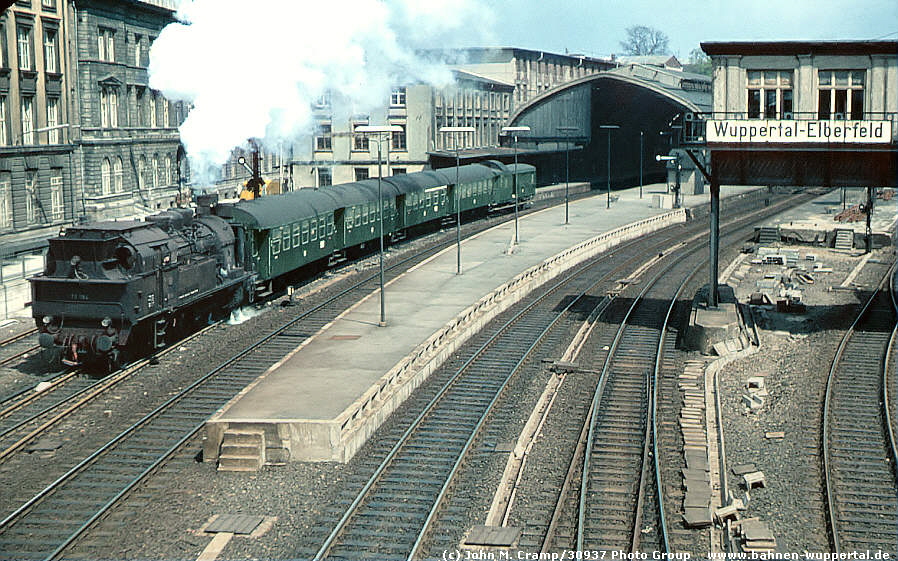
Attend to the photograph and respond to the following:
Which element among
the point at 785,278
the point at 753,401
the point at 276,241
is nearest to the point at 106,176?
the point at 276,241

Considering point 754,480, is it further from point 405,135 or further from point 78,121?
point 405,135

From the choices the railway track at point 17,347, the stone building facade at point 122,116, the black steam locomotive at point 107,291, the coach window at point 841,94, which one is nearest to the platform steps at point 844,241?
the coach window at point 841,94

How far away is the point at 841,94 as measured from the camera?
109ft

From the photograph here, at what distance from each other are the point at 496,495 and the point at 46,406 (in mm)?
12813

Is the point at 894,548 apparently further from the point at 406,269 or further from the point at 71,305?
the point at 406,269

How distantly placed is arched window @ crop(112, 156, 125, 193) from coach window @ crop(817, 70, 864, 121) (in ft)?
154

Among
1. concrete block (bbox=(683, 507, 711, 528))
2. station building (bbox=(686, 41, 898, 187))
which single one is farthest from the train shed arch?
concrete block (bbox=(683, 507, 711, 528))

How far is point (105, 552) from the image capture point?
17891 millimetres

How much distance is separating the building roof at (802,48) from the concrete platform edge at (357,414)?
12.4 metres

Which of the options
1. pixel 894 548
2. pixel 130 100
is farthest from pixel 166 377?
pixel 130 100

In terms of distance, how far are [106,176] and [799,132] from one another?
4629cm

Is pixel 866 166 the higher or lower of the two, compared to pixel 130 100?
lower

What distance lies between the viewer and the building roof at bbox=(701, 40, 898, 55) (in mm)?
32438

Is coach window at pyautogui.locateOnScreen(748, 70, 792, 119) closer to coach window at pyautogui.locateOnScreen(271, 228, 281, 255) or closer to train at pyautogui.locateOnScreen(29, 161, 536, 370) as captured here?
coach window at pyautogui.locateOnScreen(271, 228, 281, 255)
